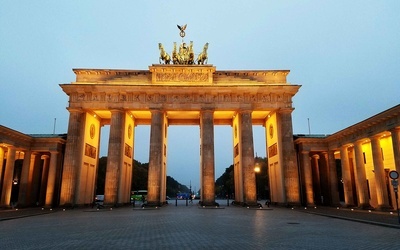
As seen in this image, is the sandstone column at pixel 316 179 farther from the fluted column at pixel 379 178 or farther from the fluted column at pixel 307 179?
the fluted column at pixel 379 178

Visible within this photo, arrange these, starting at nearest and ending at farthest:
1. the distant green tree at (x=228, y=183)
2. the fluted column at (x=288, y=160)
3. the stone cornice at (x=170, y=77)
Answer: the fluted column at (x=288, y=160) → the stone cornice at (x=170, y=77) → the distant green tree at (x=228, y=183)

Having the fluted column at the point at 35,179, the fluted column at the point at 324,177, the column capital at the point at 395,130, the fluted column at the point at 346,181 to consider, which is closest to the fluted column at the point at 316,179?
the fluted column at the point at 324,177

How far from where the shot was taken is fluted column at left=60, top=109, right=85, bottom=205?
35.2 m

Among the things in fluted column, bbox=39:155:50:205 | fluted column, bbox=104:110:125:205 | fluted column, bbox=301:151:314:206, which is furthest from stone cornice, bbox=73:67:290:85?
fluted column, bbox=39:155:50:205

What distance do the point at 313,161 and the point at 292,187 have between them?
1033 cm

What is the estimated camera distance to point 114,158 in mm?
36844

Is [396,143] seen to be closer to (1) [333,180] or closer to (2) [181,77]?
(1) [333,180]

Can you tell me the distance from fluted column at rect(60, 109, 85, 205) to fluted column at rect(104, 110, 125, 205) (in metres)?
3.89

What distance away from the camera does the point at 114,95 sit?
38625 mm

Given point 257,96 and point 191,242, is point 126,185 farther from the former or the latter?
point 191,242

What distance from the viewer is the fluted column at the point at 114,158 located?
118 feet

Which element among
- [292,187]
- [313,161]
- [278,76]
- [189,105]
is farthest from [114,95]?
Answer: [313,161]

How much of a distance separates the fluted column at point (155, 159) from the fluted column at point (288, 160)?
15.9m

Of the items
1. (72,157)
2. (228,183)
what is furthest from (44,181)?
(228,183)
